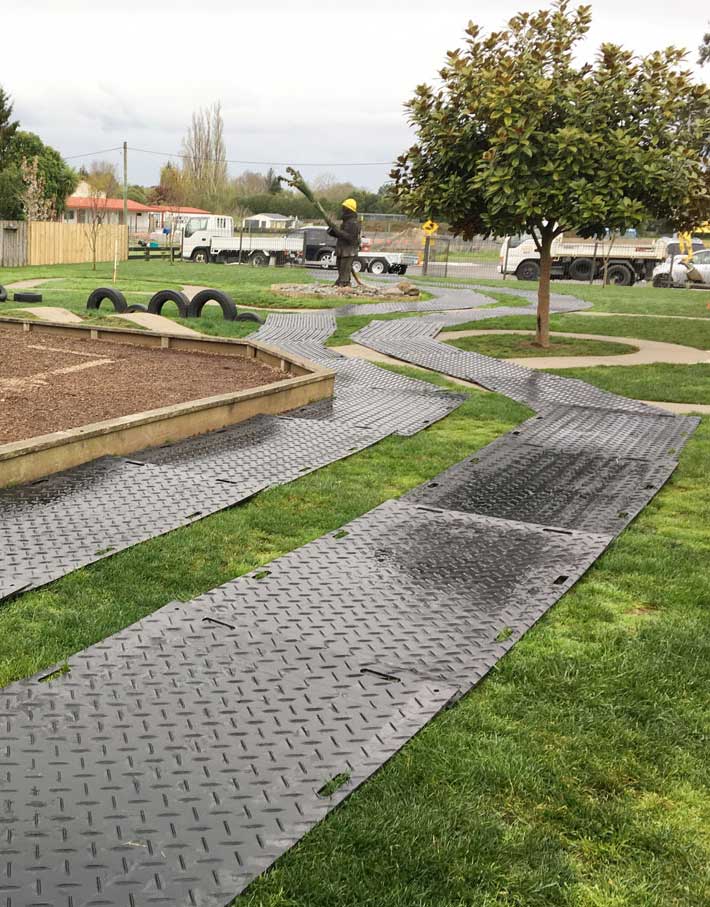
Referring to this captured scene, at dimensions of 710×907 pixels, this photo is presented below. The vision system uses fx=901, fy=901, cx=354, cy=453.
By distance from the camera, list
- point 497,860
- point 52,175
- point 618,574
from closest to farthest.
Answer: point 497,860
point 618,574
point 52,175

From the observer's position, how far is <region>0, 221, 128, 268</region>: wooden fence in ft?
108

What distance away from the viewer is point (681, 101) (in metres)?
10.9

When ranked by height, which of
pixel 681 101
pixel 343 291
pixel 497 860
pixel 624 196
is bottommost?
pixel 497 860

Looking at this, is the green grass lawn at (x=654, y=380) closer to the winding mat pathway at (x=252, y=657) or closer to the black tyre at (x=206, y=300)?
the winding mat pathway at (x=252, y=657)

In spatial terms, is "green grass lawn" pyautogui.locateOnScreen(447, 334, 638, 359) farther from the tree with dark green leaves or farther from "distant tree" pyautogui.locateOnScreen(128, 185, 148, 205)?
"distant tree" pyautogui.locateOnScreen(128, 185, 148, 205)

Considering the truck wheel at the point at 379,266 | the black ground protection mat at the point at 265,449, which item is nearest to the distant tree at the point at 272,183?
the truck wheel at the point at 379,266

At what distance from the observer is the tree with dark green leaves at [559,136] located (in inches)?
415

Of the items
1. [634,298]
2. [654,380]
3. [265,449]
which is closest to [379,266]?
[634,298]

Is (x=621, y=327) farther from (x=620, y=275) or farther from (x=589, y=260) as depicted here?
(x=620, y=275)

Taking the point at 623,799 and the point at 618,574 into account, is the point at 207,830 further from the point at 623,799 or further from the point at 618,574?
the point at 618,574

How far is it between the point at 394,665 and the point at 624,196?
9096 mm

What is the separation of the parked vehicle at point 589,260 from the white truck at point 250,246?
5.92 m

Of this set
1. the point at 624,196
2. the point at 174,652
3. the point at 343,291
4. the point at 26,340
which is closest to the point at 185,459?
the point at 174,652

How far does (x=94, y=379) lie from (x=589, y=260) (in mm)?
27512
